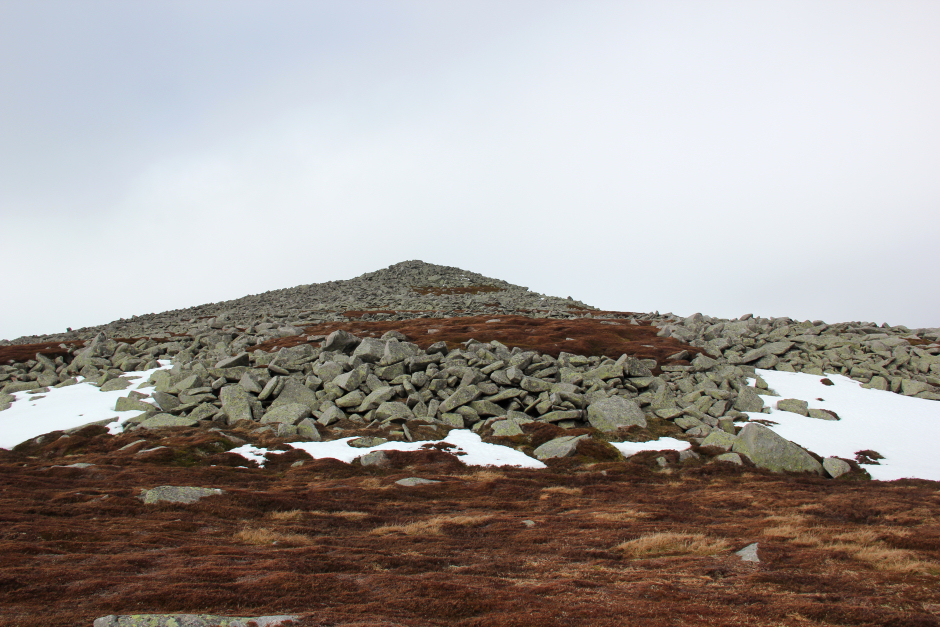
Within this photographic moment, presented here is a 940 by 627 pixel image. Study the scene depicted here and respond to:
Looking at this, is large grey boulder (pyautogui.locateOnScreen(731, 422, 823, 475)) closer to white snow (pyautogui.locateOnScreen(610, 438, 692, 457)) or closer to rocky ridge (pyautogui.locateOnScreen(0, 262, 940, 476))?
rocky ridge (pyautogui.locateOnScreen(0, 262, 940, 476))

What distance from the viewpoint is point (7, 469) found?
2383cm

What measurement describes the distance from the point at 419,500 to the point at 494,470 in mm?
5820

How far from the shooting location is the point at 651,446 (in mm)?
29062

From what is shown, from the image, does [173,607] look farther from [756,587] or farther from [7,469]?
[7,469]

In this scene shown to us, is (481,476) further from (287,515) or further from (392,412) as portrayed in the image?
(287,515)

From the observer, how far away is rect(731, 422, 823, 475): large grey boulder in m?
26.0

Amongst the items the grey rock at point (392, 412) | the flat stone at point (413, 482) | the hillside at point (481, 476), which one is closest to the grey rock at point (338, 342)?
the hillside at point (481, 476)

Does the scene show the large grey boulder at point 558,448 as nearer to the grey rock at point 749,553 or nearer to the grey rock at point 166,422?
the grey rock at point 749,553

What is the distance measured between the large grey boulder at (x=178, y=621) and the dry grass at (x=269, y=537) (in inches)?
299

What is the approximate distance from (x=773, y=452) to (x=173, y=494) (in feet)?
95.8

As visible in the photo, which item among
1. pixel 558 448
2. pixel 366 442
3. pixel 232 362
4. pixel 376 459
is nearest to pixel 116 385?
pixel 232 362

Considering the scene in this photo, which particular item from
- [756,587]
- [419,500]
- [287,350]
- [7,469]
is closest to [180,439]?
[7,469]

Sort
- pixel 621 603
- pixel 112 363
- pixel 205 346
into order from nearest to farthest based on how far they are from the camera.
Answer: pixel 621 603 → pixel 112 363 → pixel 205 346

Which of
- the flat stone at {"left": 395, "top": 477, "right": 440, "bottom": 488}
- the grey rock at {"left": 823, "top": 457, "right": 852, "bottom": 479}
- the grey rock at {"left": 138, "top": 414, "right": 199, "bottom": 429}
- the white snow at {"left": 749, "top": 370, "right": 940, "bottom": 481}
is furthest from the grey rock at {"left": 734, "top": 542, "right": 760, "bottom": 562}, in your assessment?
the grey rock at {"left": 138, "top": 414, "right": 199, "bottom": 429}
